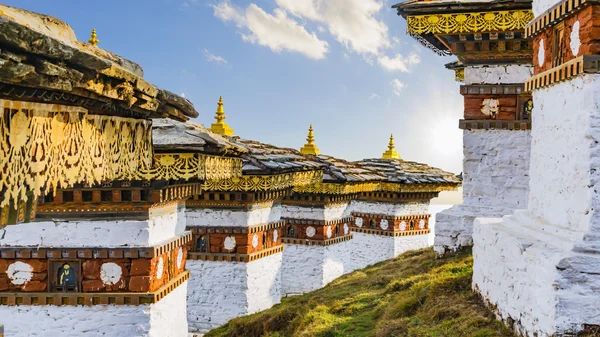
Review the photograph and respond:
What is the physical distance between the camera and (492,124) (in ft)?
21.6

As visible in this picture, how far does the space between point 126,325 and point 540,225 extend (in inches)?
124

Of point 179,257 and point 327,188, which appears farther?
point 327,188

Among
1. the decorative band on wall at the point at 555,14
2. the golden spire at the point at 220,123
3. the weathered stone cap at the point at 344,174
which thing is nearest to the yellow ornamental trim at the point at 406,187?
the weathered stone cap at the point at 344,174

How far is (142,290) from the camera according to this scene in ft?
14.8

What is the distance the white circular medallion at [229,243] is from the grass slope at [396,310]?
93 centimetres

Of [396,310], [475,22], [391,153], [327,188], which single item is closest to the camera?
[396,310]

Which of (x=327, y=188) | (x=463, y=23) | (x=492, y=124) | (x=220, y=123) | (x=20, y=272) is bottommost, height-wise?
(x=20, y=272)

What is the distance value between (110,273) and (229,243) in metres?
3.10

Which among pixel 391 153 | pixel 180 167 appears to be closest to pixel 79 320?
pixel 180 167

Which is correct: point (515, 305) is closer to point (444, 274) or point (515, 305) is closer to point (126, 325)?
point (444, 274)

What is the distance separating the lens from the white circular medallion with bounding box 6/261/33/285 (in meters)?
4.41

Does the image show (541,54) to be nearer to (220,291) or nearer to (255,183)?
(255,183)

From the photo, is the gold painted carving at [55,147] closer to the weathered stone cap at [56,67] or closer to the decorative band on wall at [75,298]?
the weathered stone cap at [56,67]

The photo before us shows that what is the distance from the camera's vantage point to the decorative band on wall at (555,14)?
344 centimetres
